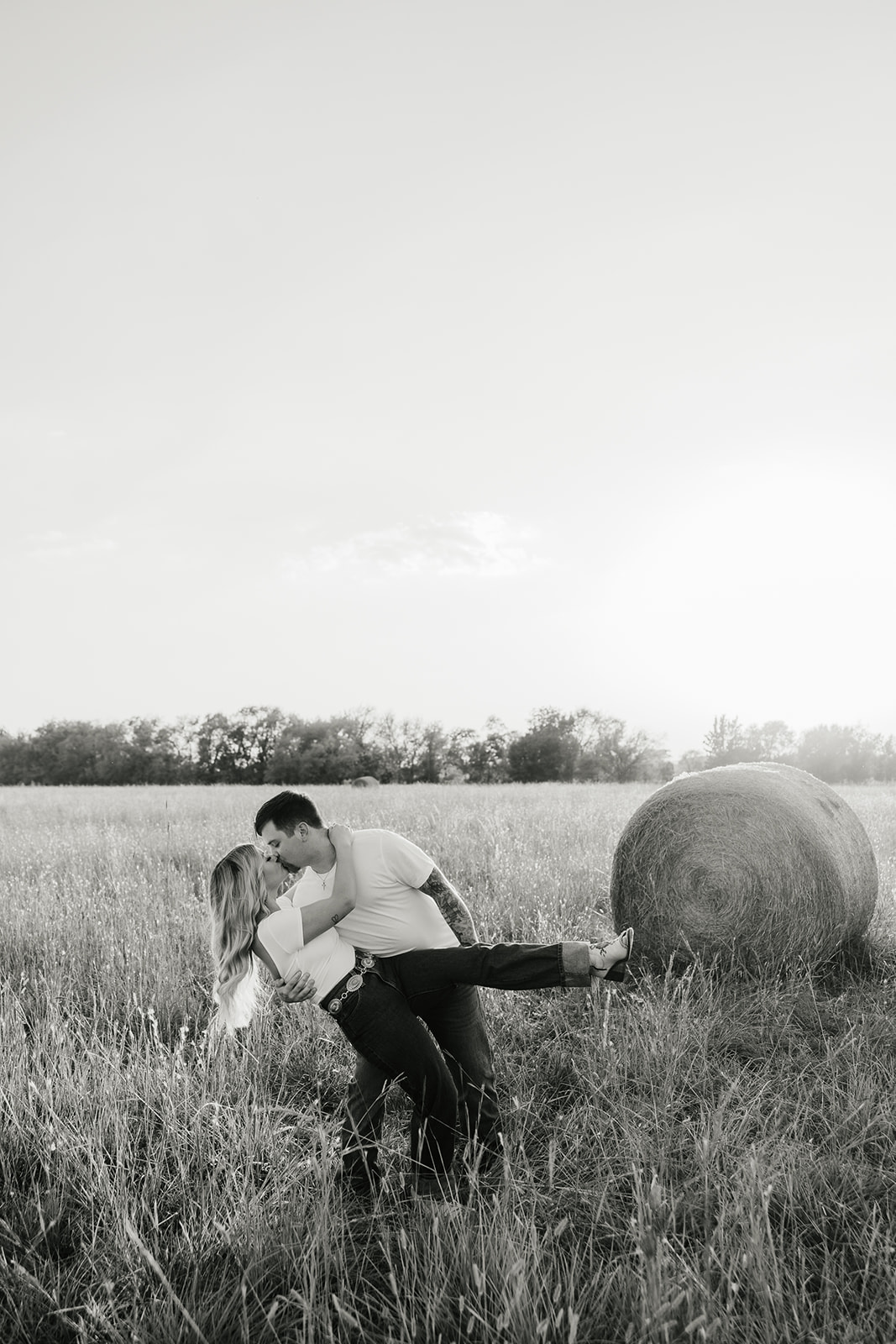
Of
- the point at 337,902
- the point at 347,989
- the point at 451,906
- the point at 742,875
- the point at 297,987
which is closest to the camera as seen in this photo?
the point at 297,987

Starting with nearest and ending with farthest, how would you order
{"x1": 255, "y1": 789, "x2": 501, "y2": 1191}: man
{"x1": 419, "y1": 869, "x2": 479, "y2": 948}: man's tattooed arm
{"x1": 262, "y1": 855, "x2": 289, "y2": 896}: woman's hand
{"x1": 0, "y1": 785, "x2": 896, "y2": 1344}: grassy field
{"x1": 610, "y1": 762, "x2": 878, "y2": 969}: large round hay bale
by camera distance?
1. {"x1": 0, "y1": 785, "x2": 896, "y2": 1344}: grassy field
2. {"x1": 255, "y1": 789, "x2": 501, "y2": 1191}: man
3. {"x1": 262, "y1": 855, "x2": 289, "y2": 896}: woman's hand
4. {"x1": 419, "y1": 869, "x2": 479, "y2": 948}: man's tattooed arm
5. {"x1": 610, "y1": 762, "x2": 878, "y2": 969}: large round hay bale

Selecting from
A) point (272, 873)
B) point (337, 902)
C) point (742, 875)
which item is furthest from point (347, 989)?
point (742, 875)

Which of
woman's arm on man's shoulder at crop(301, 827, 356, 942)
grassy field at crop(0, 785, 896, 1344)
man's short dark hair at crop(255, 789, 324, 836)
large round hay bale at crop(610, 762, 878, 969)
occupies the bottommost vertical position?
grassy field at crop(0, 785, 896, 1344)

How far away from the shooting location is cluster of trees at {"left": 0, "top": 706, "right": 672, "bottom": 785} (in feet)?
161

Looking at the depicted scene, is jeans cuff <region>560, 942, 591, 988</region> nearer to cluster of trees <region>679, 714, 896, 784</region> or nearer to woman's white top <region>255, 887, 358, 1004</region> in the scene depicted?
woman's white top <region>255, 887, 358, 1004</region>

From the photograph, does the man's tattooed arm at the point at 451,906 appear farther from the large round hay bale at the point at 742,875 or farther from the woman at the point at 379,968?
the large round hay bale at the point at 742,875

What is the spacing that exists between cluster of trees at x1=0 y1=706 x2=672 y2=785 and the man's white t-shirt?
4352 cm

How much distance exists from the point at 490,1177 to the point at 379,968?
0.88 m

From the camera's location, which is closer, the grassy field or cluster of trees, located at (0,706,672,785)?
the grassy field

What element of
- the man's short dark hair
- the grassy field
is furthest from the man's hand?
the man's short dark hair

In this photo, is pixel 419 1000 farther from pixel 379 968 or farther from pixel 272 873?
pixel 272 873

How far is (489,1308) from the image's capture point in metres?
2.40

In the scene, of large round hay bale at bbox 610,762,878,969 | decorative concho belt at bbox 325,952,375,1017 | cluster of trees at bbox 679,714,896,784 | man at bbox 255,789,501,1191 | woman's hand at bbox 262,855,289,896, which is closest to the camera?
decorative concho belt at bbox 325,952,375,1017

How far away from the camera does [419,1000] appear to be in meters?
3.54
